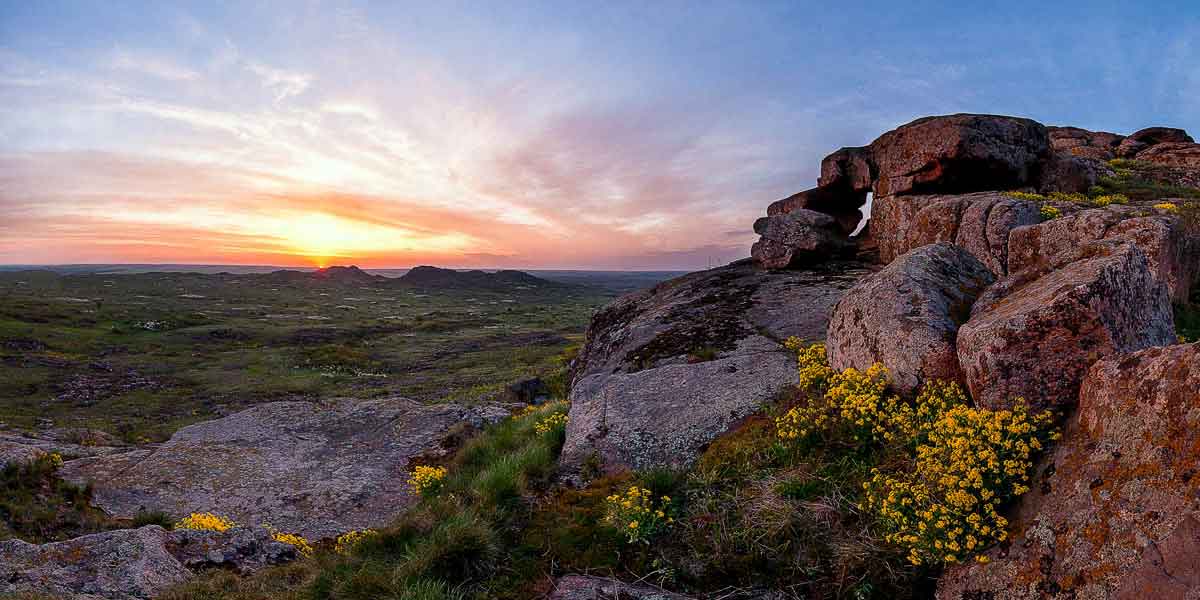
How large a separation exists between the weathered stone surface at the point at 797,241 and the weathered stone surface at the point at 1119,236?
1126cm

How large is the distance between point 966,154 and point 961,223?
821cm

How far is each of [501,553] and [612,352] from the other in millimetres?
12875

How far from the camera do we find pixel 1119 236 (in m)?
10.8

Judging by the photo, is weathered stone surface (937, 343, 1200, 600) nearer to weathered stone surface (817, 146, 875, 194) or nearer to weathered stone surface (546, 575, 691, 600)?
weathered stone surface (546, 575, 691, 600)

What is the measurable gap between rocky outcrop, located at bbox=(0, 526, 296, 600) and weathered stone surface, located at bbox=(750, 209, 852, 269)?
20.5 m

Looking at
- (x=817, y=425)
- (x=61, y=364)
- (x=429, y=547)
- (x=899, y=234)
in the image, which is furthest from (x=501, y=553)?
(x=61, y=364)

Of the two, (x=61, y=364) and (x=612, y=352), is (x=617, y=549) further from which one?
(x=61, y=364)

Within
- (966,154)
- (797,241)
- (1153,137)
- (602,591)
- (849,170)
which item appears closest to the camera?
(602,591)

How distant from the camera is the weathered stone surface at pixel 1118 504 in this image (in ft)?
14.2

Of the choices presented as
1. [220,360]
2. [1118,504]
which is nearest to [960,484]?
[1118,504]

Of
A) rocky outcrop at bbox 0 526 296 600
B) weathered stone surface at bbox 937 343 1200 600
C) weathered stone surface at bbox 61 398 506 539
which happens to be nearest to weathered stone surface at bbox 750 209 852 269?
weathered stone surface at bbox 61 398 506 539

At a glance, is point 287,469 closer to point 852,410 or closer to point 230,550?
point 230,550

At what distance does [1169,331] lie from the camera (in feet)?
24.2

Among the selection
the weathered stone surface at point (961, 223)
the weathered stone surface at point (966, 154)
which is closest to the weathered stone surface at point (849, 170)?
the weathered stone surface at point (966, 154)
